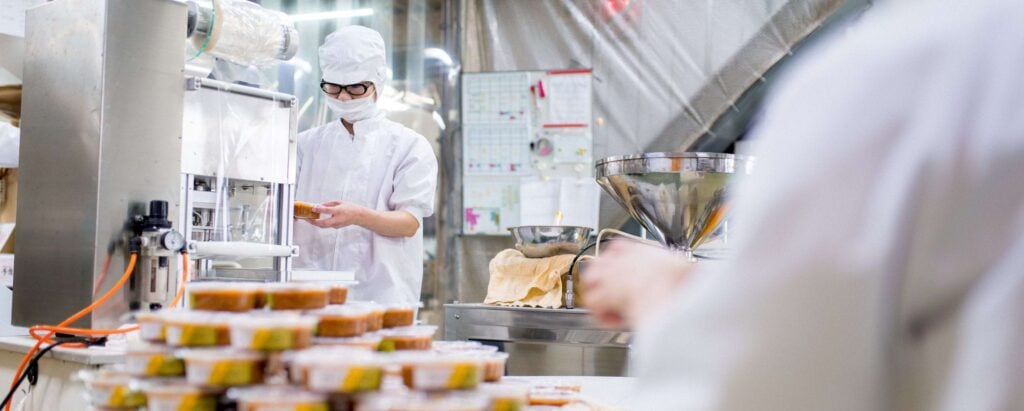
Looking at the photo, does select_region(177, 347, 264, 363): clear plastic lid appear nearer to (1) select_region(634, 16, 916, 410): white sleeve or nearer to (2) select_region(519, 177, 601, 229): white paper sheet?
(1) select_region(634, 16, 916, 410): white sleeve

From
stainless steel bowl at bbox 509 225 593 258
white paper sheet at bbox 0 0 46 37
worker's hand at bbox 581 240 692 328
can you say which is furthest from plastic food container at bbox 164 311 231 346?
white paper sheet at bbox 0 0 46 37

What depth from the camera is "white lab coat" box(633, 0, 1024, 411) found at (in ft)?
1.99

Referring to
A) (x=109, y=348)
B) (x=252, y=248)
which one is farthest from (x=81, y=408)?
(x=252, y=248)

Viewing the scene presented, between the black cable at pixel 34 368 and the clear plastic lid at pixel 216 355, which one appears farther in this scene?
the black cable at pixel 34 368

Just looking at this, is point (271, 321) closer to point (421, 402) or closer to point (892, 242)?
point (421, 402)

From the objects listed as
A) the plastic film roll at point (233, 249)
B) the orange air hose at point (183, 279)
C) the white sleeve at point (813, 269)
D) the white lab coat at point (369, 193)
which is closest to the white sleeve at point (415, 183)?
the white lab coat at point (369, 193)

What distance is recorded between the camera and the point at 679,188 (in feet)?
9.00

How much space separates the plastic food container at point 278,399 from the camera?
929mm

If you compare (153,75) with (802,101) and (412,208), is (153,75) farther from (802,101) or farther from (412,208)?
(802,101)

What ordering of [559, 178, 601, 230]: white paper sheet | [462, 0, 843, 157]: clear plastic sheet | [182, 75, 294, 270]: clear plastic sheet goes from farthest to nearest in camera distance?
[559, 178, 601, 230]: white paper sheet < [462, 0, 843, 157]: clear plastic sheet < [182, 75, 294, 270]: clear plastic sheet

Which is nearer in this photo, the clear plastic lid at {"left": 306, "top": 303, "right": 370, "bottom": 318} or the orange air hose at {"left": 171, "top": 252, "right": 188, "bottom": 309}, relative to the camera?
the clear plastic lid at {"left": 306, "top": 303, "right": 370, "bottom": 318}

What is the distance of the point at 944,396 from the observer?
0.64m

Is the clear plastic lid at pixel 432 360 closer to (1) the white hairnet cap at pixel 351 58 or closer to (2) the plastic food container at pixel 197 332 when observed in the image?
(2) the plastic food container at pixel 197 332

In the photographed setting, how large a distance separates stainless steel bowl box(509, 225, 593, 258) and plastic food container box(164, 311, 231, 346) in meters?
2.08
